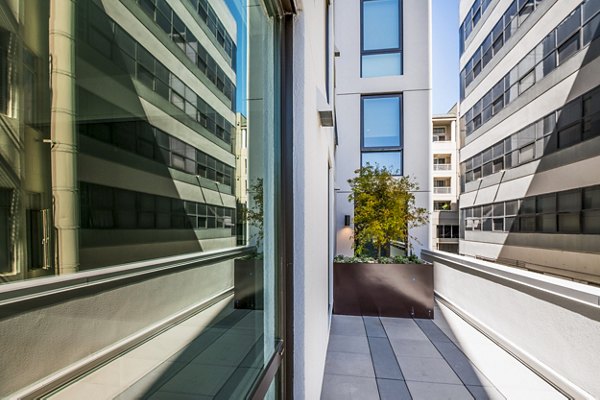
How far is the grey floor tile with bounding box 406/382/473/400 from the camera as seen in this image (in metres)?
2.37

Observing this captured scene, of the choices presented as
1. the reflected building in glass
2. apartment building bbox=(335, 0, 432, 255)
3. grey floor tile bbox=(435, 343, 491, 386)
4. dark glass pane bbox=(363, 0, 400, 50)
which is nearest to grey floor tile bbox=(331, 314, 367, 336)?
grey floor tile bbox=(435, 343, 491, 386)

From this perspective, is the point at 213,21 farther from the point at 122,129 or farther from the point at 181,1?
the point at 122,129

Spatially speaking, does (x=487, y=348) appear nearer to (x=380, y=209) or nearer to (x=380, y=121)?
(x=380, y=209)

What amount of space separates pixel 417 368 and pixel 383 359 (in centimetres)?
32

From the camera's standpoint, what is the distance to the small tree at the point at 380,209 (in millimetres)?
4883

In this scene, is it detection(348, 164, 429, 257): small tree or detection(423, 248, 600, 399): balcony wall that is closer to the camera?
detection(423, 248, 600, 399): balcony wall

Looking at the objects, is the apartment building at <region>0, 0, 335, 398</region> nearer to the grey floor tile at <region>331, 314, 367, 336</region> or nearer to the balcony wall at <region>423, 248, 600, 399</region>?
the balcony wall at <region>423, 248, 600, 399</region>

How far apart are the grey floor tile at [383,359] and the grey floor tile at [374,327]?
0.15m

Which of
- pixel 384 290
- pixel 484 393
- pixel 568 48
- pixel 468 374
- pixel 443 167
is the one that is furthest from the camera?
pixel 443 167

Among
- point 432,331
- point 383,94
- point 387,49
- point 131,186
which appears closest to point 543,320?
point 432,331

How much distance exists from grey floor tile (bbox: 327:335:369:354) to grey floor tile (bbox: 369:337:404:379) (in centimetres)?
8

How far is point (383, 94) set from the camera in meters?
6.60

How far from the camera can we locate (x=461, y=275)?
4062 mm

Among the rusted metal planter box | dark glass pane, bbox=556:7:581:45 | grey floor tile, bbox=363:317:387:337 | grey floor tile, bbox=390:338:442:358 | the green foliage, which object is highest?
dark glass pane, bbox=556:7:581:45
